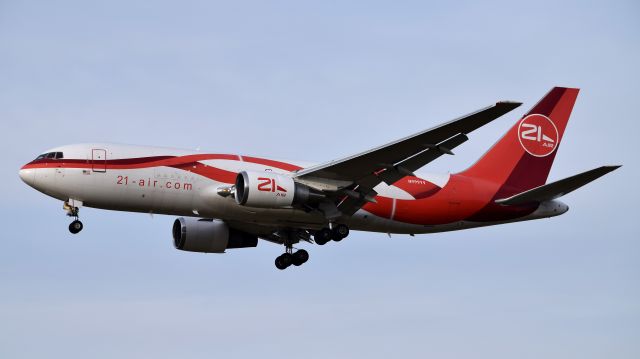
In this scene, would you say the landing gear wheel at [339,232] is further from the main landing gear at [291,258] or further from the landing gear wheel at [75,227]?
the landing gear wheel at [75,227]

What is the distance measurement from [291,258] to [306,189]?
20.6 ft

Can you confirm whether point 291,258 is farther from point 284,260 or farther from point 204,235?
point 204,235

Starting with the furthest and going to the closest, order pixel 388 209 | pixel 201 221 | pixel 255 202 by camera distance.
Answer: pixel 201 221
pixel 388 209
pixel 255 202

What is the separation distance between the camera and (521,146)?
4656 cm

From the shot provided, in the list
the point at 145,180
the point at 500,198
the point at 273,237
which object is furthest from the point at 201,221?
the point at 500,198

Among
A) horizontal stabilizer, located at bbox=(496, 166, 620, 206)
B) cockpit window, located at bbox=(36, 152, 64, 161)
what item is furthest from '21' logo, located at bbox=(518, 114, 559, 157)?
cockpit window, located at bbox=(36, 152, 64, 161)

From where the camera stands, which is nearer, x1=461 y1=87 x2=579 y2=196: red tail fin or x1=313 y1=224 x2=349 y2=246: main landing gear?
x1=313 y1=224 x2=349 y2=246: main landing gear

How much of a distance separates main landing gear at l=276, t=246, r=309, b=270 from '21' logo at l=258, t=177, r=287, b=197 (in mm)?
6721

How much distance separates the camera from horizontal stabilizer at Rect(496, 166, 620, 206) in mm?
39938

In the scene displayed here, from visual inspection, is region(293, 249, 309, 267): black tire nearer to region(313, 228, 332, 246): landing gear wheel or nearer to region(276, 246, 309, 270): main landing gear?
region(276, 246, 309, 270): main landing gear

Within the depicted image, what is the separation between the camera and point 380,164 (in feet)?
130

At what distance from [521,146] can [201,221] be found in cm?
1412

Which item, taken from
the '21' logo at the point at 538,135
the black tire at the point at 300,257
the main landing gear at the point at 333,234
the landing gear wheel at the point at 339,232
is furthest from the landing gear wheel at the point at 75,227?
the '21' logo at the point at 538,135

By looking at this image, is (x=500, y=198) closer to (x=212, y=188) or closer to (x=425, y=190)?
(x=425, y=190)
